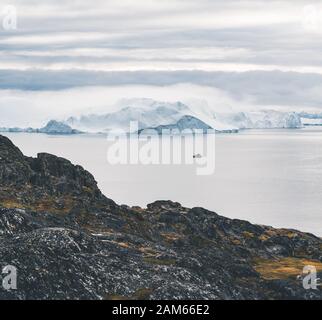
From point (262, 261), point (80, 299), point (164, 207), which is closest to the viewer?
point (80, 299)

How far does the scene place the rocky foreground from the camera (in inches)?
3573

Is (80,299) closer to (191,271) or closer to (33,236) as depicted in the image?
(33,236)

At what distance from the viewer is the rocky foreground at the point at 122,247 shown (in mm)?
90750

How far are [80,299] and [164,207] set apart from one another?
52630 mm

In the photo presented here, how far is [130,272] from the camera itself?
9550cm

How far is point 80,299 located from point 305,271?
123ft

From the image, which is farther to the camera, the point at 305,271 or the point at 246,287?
the point at 305,271

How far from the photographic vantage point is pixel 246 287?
102 m

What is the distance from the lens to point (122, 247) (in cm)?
10506
